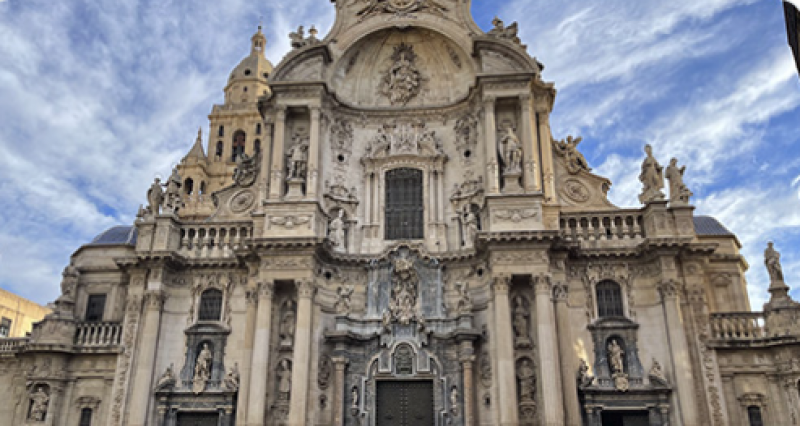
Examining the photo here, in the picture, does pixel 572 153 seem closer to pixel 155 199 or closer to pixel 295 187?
pixel 295 187

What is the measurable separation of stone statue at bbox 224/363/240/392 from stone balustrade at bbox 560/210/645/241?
38.6ft

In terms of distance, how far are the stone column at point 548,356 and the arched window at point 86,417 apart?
580 inches

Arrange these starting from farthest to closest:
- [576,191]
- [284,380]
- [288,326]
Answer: [576,191]
[288,326]
[284,380]

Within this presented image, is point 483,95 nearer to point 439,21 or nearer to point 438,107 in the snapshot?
point 438,107

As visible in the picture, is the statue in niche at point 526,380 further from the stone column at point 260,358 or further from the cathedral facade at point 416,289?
the stone column at point 260,358

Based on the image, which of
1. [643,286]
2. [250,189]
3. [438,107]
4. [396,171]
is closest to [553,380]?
[643,286]

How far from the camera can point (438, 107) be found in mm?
25484

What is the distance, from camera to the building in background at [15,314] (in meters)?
35.7

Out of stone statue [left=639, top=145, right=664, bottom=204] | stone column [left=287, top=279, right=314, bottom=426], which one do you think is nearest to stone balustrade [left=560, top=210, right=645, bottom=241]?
stone statue [left=639, top=145, right=664, bottom=204]

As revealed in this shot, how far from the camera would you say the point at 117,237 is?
26.8 m

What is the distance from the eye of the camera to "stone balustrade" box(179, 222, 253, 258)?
914 inches

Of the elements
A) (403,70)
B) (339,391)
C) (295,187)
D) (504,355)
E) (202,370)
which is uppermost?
(403,70)

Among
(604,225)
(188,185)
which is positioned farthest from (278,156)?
(188,185)

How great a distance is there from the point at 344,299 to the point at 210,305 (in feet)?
15.3
